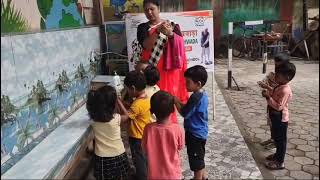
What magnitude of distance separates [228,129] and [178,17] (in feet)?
5.87

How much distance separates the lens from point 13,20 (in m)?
3.15

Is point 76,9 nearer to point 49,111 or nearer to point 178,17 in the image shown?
point 178,17

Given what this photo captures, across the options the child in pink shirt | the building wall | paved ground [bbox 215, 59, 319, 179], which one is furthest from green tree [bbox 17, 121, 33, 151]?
paved ground [bbox 215, 59, 319, 179]

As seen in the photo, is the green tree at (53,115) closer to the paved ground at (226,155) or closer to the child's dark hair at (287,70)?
the paved ground at (226,155)

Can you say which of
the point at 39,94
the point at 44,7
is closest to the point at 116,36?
the point at 44,7

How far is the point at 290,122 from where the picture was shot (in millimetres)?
5125

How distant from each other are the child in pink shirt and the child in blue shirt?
26cm

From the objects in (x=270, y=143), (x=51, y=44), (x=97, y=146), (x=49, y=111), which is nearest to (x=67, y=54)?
(x=51, y=44)

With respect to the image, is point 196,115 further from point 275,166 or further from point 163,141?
point 275,166

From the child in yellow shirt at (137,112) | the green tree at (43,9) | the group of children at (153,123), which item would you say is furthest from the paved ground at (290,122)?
the green tree at (43,9)

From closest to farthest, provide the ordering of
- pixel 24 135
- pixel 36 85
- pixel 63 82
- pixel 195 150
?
pixel 24 135
pixel 195 150
pixel 36 85
pixel 63 82

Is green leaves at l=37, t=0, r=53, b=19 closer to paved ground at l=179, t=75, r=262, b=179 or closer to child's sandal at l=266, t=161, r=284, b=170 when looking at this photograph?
paved ground at l=179, t=75, r=262, b=179

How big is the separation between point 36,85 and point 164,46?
1.42 m

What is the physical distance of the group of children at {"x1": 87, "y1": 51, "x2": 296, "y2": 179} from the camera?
2639 mm
